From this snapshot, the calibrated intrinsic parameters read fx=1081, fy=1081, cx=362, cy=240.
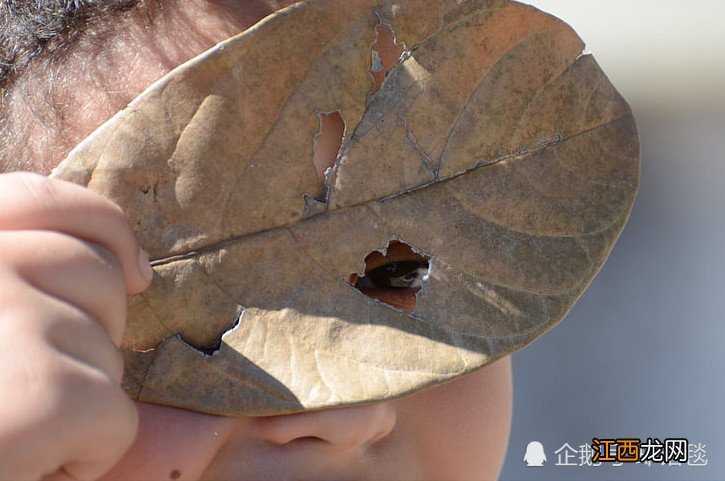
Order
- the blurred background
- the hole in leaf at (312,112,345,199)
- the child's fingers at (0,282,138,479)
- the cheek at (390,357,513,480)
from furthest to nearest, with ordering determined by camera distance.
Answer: the blurred background, the cheek at (390,357,513,480), the hole in leaf at (312,112,345,199), the child's fingers at (0,282,138,479)

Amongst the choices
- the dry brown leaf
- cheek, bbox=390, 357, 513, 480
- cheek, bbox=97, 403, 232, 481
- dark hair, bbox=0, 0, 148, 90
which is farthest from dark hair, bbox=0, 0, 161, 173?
cheek, bbox=390, 357, 513, 480

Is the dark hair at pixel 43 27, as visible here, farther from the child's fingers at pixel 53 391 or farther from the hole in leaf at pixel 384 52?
the child's fingers at pixel 53 391

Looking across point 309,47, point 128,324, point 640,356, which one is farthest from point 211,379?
point 640,356

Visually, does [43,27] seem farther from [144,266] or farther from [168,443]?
[168,443]

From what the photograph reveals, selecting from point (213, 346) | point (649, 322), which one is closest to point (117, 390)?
point (213, 346)

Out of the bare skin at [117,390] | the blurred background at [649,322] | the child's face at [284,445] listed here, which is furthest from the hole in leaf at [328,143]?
the blurred background at [649,322]

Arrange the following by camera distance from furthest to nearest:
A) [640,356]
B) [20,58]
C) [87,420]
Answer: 1. [640,356]
2. [20,58]
3. [87,420]

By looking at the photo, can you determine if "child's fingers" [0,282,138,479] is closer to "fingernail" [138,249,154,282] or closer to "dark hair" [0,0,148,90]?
"fingernail" [138,249,154,282]

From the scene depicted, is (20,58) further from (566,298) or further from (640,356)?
(640,356)
